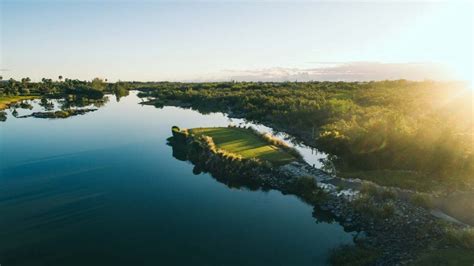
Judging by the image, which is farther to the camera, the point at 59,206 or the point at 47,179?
the point at 47,179

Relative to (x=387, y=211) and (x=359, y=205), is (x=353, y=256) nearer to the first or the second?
(x=387, y=211)

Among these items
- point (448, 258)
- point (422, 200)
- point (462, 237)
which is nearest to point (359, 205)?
point (422, 200)

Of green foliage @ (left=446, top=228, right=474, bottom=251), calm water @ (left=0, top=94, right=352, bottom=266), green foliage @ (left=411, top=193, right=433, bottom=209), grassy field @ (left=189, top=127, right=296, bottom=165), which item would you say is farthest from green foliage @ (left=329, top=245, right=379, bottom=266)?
grassy field @ (left=189, top=127, right=296, bottom=165)

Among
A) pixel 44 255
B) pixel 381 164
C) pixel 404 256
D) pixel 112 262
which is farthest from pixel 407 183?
pixel 44 255

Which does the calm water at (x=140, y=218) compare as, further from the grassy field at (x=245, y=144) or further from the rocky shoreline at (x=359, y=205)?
the grassy field at (x=245, y=144)

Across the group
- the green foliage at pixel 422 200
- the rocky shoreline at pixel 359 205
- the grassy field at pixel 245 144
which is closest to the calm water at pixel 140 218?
the rocky shoreline at pixel 359 205

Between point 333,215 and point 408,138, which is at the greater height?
A: point 408,138

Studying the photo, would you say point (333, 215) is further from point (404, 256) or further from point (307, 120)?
point (307, 120)

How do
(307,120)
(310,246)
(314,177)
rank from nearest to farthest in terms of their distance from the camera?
(310,246) < (314,177) < (307,120)
